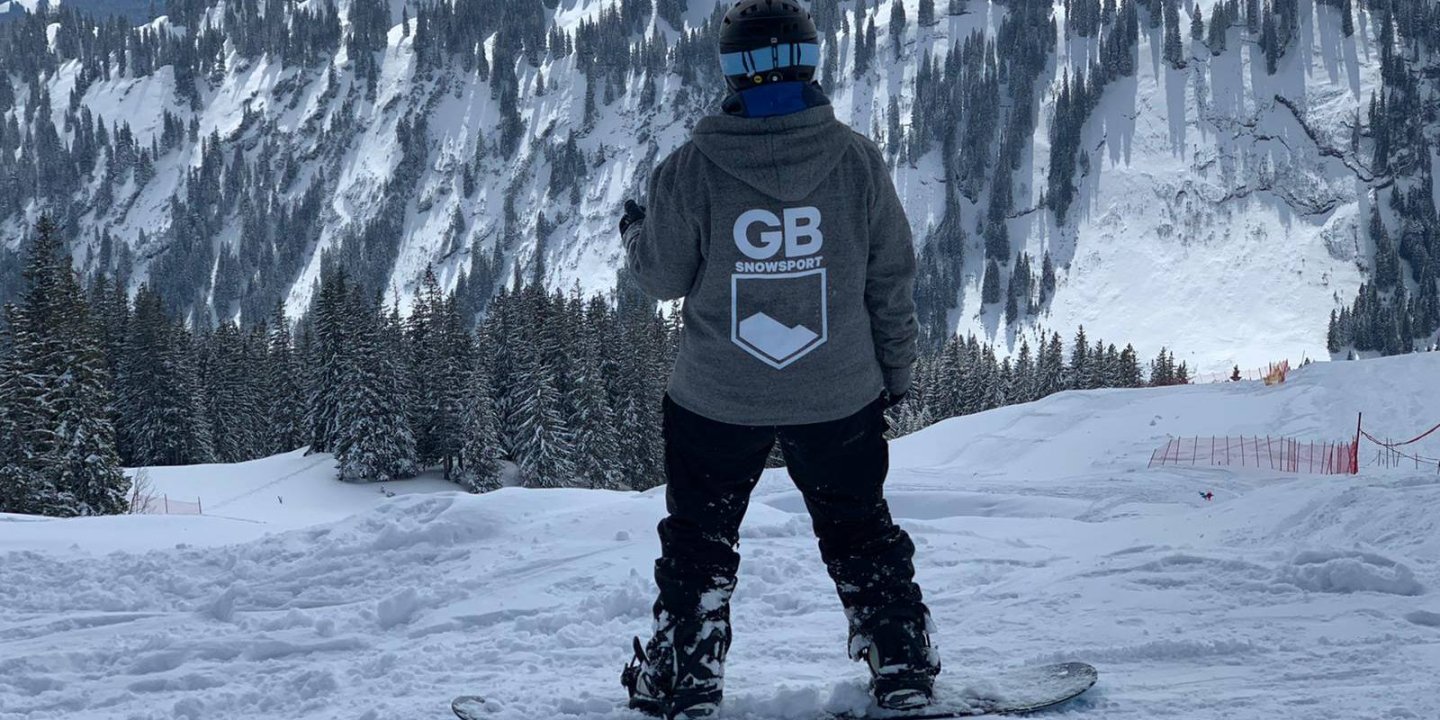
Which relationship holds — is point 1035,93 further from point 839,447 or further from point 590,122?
point 839,447

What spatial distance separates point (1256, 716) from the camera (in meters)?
3.38

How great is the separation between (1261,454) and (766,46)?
22371mm

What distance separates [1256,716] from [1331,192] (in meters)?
166

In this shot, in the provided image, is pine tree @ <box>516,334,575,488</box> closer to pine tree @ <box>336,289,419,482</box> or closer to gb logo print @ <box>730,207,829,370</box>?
pine tree @ <box>336,289,419,482</box>

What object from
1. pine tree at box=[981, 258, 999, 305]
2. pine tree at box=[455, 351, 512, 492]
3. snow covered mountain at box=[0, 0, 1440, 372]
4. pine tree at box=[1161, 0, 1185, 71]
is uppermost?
pine tree at box=[1161, 0, 1185, 71]

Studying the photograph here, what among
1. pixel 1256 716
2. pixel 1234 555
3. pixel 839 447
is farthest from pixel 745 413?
pixel 1234 555

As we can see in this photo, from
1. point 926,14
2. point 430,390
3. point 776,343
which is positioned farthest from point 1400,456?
point 926,14

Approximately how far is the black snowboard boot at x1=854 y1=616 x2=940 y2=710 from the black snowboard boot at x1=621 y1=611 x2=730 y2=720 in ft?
1.82

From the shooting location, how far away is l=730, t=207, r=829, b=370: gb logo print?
373 cm

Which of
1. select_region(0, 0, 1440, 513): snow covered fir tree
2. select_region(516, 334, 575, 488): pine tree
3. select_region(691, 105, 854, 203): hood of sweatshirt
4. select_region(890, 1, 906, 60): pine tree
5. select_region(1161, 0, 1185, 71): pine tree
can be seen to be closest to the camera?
select_region(691, 105, 854, 203): hood of sweatshirt

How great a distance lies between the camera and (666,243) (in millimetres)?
3834

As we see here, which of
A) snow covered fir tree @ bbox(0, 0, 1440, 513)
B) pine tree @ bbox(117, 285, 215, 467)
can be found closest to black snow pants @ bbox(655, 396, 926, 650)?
snow covered fir tree @ bbox(0, 0, 1440, 513)

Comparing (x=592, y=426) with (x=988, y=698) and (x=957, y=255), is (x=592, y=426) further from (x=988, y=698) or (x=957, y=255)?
(x=957, y=255)

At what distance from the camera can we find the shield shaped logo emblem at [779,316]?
3746 mm
